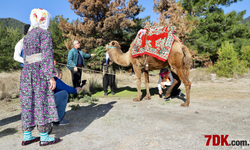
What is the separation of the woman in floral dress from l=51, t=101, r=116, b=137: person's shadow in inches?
24.4

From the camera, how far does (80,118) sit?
158 inches

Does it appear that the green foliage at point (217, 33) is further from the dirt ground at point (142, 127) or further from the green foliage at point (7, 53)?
the green foliage at point (7, 53)

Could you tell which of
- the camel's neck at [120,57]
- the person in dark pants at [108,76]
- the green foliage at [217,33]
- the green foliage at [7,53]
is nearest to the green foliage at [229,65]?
the green foliage at [217,33]

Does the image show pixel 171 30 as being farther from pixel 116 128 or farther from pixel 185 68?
pixel 116 128

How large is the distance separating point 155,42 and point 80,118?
116 inches

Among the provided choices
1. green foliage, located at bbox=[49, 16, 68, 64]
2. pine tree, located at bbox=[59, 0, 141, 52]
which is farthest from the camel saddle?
green foliage, located at bbox=[49, 16, 68, 64]

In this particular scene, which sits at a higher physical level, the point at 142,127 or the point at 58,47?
the point at 58,47

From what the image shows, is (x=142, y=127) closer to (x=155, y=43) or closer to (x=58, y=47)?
(x=155, y=43)

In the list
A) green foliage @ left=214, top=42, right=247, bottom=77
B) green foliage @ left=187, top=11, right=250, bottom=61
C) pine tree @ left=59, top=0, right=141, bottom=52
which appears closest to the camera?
green foliage @ left=214, top=42, right=247, bottom=77

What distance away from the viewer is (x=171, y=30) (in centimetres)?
509

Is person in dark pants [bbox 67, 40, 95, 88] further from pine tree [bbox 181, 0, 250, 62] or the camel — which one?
pine tree [bbox 181, 0, 250, 62]

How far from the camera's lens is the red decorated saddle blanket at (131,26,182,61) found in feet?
15.9

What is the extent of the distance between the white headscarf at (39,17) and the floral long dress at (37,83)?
0.26 feet

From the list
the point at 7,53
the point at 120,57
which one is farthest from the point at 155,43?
the point at 7,53
